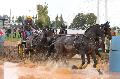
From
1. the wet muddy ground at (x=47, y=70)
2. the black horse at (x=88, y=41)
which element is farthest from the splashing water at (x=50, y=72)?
the black horse at (x=88, y=41)

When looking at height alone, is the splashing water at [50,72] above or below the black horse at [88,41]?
below

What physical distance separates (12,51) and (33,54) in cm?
437

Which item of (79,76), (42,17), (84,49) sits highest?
(42,17)

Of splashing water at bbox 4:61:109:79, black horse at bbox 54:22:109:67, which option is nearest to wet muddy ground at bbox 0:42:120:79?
splashing water at bbox 4:61:109:79

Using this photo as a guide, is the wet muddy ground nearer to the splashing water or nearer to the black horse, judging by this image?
the splashing water

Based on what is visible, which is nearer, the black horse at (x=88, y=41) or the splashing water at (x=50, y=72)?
the splashing water at (x=50, y=72)

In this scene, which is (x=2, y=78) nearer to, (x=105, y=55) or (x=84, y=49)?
(x=84, y=49)

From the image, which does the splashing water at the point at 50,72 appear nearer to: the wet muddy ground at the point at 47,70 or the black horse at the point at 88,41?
the wet muddy ground at the point at 47,70

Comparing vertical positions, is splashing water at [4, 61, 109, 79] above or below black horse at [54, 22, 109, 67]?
below

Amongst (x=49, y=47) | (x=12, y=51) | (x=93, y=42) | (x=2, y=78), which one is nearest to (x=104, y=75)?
(x=93, y=42)

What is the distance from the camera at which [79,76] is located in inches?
592

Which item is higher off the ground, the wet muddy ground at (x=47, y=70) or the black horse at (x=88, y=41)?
the black horse at (x=88, y=41)

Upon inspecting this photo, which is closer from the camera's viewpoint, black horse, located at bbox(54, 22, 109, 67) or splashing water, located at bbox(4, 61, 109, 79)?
splashing water, located at bbox(4, 61, 109, 79)

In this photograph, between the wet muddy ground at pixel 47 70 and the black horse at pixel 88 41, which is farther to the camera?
the black horse at pixel 88 41
